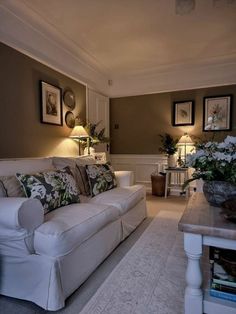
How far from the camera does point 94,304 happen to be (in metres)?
1.37

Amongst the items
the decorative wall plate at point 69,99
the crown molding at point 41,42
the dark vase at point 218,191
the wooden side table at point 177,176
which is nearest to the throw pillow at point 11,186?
the dark vase at point 218,191

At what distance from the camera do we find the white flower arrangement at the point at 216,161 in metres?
1.41

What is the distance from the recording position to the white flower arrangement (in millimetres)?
1409

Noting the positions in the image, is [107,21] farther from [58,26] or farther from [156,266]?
[156,266]

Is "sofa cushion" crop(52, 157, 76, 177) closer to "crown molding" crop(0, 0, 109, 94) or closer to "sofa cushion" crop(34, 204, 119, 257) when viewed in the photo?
"sofa cushion" crop(34, 204, 119, 257)

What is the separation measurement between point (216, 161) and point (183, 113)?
3.22 metres

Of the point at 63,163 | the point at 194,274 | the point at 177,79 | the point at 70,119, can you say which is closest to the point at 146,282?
the point at 194,274

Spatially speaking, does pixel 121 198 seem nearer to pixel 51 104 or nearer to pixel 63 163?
pixel 63 163

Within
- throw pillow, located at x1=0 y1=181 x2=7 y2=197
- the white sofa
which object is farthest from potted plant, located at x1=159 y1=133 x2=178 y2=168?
throw pillow, located at x1=0 y1=181 x2=7 y2=197

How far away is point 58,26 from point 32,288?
2934 mm

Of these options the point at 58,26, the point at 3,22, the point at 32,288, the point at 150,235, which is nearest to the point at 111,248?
the point at 150,235

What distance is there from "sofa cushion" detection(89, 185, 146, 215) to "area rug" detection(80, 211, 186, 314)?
40 cm

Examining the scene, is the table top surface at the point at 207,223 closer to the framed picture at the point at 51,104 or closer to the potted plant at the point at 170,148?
the framed picture at the point at 51,104

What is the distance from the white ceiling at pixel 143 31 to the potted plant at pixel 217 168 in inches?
74.1
